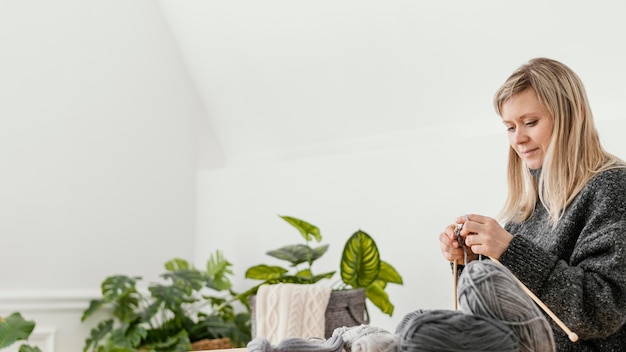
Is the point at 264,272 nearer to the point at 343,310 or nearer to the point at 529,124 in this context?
the point at 343,310

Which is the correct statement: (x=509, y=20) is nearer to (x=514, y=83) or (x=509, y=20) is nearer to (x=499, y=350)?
(x=514, y=83)

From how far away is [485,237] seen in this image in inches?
49.3

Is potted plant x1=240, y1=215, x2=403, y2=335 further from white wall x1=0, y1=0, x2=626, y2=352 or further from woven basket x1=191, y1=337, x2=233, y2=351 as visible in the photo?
woven basket x1=191, y1=337, x2=233, y2=351

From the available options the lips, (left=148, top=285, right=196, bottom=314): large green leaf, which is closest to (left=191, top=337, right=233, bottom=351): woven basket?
(left=148, top=285, right=196, bottom=314): large green leaf

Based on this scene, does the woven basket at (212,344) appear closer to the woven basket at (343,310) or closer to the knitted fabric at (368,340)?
the woven basket at (343,310)

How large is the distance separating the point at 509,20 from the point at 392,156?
0.61m

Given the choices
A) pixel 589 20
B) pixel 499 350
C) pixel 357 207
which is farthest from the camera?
pixel 357 207

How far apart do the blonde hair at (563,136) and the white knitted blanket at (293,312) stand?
974 mm

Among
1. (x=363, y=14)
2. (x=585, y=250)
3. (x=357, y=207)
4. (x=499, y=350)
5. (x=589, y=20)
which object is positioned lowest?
(x=499, y=350)

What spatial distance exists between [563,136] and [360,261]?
3.43 ft

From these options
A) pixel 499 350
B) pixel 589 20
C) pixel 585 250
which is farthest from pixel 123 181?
pixel 499 350

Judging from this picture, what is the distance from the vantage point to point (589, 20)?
82.9 inches

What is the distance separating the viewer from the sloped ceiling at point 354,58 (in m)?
2.26

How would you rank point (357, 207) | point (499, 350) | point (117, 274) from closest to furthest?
point (499, 350) < point (357, 207) < point (117, 274)
